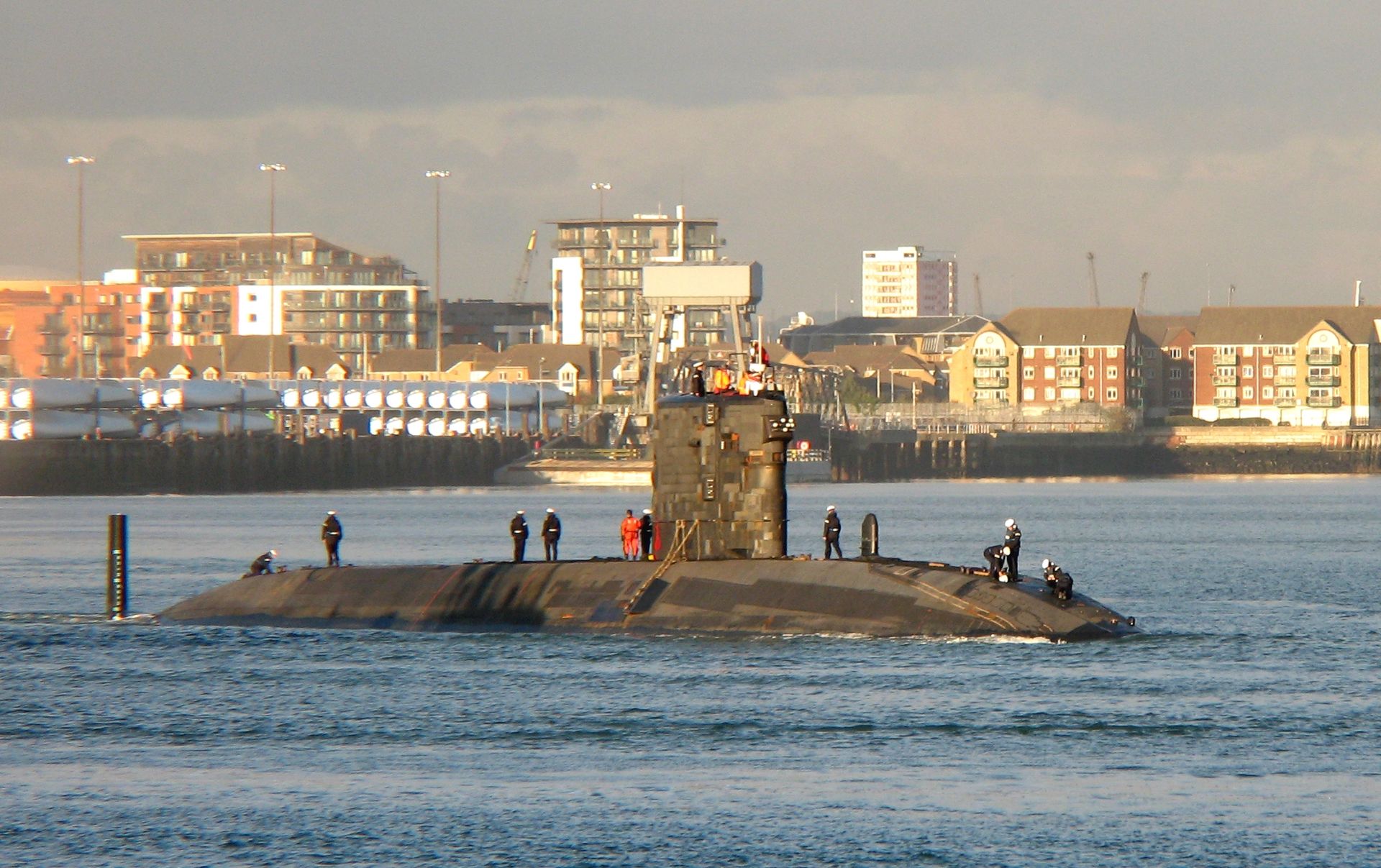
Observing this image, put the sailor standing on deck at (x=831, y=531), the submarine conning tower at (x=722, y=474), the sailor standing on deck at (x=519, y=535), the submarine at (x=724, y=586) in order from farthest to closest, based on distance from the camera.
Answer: the sailor standing on deck at (x=519, y=535) → the sailor standing on deck at (x=831, y=531) → the submarine conning tower at (x=722, y=474) → the submarine at (x=724, y=586)

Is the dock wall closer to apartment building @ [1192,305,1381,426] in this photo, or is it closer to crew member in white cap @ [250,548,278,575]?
crew member in white cap @ [250,548,278,575]

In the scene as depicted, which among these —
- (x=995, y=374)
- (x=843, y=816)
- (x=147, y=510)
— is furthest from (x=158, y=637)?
(x=995, y=374)

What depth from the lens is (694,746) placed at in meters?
28.3

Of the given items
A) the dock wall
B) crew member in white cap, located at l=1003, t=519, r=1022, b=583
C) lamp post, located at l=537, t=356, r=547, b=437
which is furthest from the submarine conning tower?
lamp post, located at l=537, t=356, r=547, b=437

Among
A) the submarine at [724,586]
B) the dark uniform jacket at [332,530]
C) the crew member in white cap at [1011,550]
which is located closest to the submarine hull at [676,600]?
the submarine at [724,586]

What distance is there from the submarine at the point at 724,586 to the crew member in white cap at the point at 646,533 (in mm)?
762

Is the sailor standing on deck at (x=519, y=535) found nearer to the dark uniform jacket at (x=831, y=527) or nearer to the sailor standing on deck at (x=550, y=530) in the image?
the sailor standing on deck at (x=550, y=530)

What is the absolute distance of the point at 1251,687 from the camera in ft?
107

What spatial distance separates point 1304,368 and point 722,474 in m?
170

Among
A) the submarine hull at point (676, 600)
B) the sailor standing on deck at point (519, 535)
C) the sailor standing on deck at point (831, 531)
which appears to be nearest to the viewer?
the submarine hull at point (676, 600)

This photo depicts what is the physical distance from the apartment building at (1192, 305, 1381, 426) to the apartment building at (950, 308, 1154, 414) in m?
10.2

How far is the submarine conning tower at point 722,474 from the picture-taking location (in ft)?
122

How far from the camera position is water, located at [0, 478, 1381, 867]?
23.0 meters

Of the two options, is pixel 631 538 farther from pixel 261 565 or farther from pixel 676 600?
pixel 261 565
